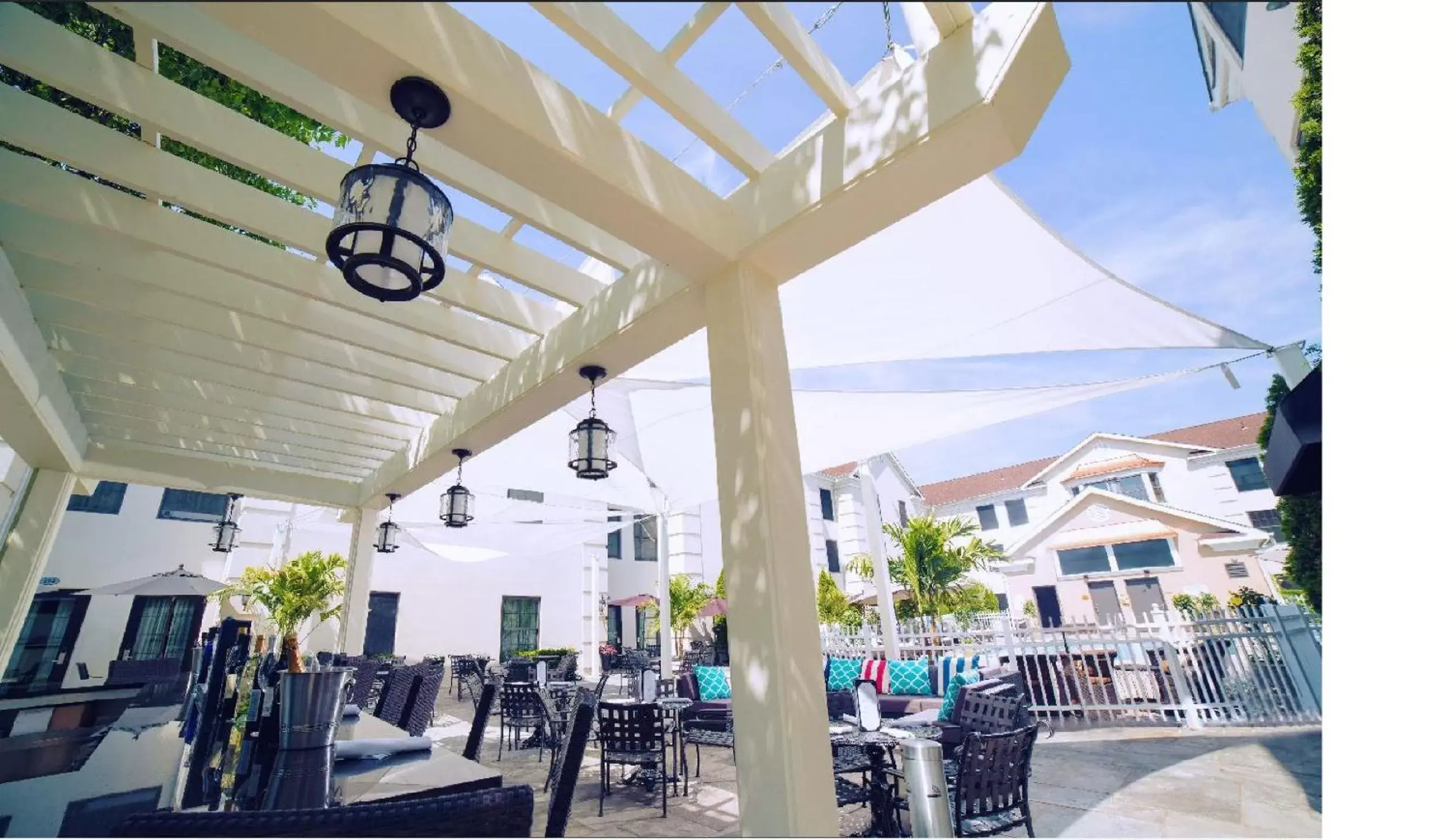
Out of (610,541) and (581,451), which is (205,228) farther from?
(610,541)

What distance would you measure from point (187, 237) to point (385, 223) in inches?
69.7

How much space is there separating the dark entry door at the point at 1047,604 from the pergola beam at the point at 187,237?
1854 centimetres

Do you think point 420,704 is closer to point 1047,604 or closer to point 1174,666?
point 1174,666

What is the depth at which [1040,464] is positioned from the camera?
76.1 feet

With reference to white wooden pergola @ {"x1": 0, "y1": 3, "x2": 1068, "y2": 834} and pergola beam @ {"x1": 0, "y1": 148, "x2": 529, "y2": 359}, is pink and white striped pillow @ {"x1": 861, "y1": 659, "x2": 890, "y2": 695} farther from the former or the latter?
pergola beam @ {"x1": 0, "y1": 148, "x2": 529, "y2": 359}

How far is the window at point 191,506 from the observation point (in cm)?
1099

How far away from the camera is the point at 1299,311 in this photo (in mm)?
1613

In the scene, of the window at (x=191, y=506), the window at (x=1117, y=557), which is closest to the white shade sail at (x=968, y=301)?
the window at (x=191, y=506)

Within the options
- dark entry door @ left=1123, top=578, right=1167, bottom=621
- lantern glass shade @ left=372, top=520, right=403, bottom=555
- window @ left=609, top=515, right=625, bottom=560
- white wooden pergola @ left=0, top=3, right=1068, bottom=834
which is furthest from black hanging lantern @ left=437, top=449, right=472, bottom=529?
dark entry door @ left=1123, top=578, right=1167, bottom=621

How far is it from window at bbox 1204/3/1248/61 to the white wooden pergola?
71cm

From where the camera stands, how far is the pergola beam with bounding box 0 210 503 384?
8.75 feet

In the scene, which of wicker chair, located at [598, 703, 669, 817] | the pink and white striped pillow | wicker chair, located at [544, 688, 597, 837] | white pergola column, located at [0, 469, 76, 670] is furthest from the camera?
the pink and white striped pillow
